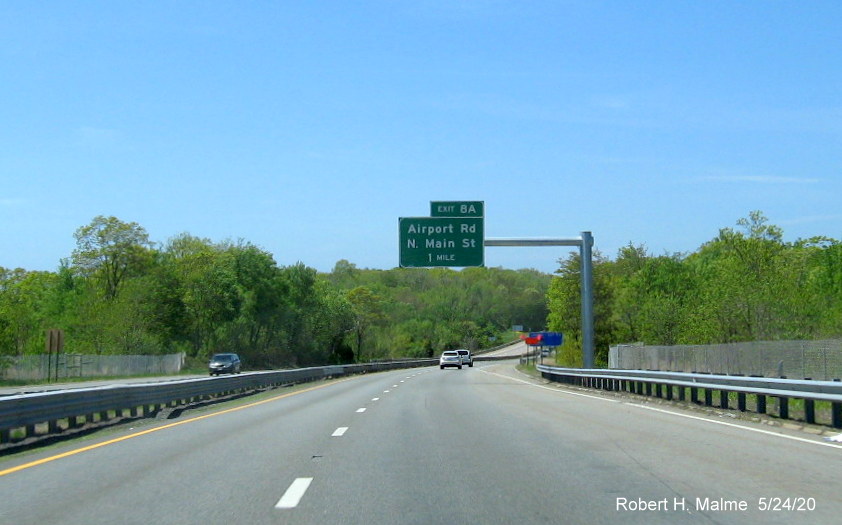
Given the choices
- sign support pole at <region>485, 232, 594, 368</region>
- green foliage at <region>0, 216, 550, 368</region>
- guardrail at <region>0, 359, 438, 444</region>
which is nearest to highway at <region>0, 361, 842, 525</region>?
guardrail at <region>0, 359, 438, 444</region>

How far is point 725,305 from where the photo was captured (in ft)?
199

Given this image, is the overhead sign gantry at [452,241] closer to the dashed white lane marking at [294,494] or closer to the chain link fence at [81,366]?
the chain link fence at [81,366]

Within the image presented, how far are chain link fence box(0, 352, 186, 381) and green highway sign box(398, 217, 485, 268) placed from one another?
83.5 ft

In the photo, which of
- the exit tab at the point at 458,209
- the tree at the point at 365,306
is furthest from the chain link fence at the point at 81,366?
the tree at the point at 365,306

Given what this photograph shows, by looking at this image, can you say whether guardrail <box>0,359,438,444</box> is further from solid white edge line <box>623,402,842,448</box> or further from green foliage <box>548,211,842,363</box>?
green foliage <box>548,211,842,363</box>

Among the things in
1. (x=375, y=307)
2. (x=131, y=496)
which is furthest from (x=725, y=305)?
(x=375, y=307)

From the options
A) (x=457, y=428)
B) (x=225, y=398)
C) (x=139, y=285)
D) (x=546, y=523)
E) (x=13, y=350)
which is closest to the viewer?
(x=546, y=523)

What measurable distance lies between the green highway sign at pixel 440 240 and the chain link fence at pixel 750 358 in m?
11.1

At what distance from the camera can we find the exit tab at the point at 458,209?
39.1 meters

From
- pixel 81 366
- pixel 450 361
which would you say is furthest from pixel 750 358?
pixel 450 361

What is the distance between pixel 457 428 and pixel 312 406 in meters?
9.09

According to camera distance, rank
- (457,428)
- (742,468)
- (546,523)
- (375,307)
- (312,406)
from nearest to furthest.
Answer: (546,523)
(742,468)
(457,428)
(312,406)
(375,307)

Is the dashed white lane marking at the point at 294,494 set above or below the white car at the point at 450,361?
above

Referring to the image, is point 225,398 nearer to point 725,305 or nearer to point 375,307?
point 725,305
